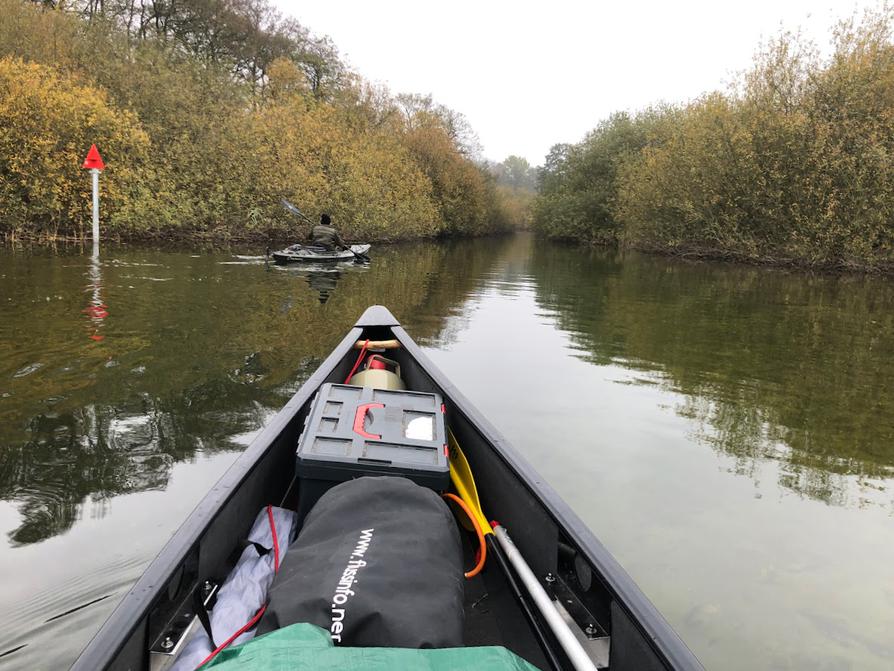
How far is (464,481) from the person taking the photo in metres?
2.83

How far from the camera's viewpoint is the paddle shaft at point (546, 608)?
146cm

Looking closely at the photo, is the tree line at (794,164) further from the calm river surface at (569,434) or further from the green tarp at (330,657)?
the green tarp at (330,657)

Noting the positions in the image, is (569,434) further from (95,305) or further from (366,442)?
(95,305)

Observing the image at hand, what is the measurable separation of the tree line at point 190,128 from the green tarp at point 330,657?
1909 cm

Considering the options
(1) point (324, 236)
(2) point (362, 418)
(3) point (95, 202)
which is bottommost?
(2) point (362, 418)

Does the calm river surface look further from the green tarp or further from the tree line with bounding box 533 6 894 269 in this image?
the tree line with bounding box 533 6 894 269

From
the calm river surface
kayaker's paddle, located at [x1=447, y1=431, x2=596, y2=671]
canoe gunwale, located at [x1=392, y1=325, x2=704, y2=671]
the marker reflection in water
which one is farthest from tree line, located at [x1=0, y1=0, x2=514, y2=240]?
canoe gunwale, located at [x1=392, y1=325, x2=704, y2=671]

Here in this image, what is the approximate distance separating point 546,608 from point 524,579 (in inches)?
8.0

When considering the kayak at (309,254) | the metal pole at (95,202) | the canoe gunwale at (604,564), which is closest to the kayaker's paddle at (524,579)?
the canoe gunwale at (604,564)

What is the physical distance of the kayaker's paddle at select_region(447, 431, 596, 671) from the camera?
4.94 ft

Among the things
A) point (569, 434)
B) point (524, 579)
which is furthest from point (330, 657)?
point (569, 434)

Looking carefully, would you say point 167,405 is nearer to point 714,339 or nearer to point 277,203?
point 714,339

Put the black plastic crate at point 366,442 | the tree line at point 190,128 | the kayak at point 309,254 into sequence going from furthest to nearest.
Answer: the tree line at point 190,128 → the kayak at point 309,254 → the black plastic crate at point 366,442

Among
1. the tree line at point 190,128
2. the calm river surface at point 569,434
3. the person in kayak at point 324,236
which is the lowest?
the calm river surface at point 569,434
